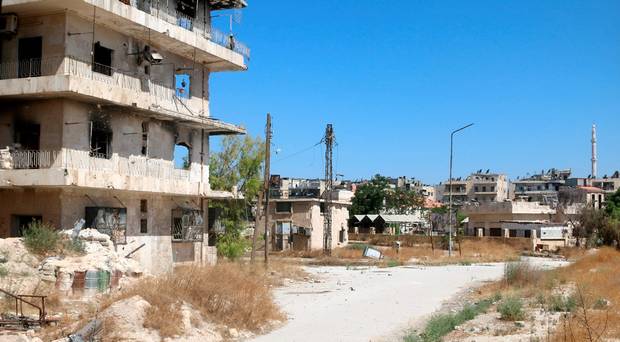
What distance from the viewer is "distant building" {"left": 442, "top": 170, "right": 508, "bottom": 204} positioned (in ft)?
468

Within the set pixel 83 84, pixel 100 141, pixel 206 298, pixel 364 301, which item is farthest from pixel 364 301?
pixel 83 84

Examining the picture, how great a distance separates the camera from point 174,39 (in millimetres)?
31188

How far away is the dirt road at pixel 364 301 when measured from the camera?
2009 cm

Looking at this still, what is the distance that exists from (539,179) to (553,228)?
84806 millimetres

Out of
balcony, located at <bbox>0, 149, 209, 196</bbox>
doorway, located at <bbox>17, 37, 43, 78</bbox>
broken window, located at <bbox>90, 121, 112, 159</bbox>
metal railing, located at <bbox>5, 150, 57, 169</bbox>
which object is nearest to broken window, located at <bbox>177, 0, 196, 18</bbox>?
balcony, located at <bbox>0, 149, 209, 196</bbox>

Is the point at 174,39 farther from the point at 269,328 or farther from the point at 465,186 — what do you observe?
the point at 465,186

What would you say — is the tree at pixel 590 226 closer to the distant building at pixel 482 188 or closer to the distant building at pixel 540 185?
the distant building at pixel 540 185

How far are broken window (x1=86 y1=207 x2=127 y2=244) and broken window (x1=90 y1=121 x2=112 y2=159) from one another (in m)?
2.35

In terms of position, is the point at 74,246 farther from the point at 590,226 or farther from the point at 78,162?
the point at 590,226

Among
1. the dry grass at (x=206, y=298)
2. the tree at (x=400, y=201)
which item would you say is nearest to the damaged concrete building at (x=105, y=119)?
the dry grass at (x=206, y=298)

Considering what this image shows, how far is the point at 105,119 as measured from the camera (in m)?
28.7

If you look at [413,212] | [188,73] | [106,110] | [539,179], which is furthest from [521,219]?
[539,179]

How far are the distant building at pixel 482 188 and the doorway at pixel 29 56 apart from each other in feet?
401

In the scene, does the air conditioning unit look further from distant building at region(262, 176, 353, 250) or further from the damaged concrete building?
distant building at region(262, 176, 353, 250)
